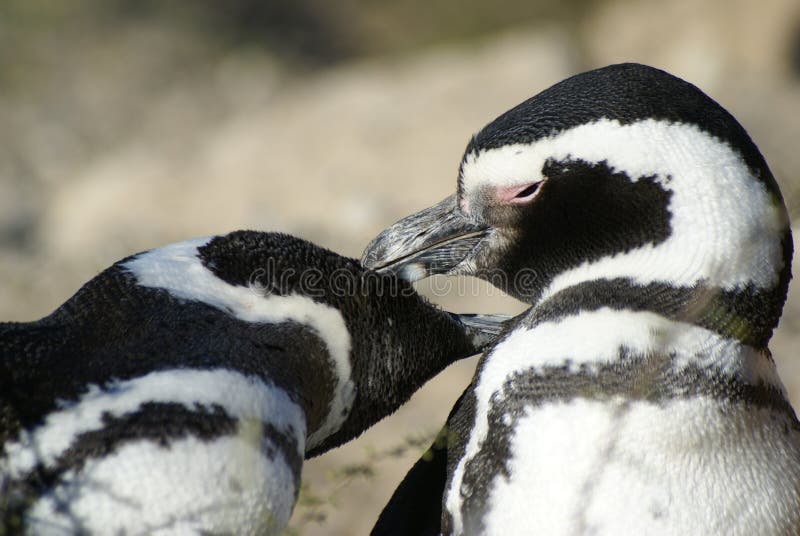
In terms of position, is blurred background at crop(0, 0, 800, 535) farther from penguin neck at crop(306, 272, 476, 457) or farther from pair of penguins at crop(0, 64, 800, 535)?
pair of penguins at crop(0, 64, 800, 535)

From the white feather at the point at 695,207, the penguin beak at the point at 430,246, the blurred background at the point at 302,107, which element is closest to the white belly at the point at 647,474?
the white feather at the point at 695,207

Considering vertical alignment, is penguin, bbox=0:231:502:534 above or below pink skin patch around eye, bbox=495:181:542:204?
below

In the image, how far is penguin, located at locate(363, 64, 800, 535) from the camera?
1624 millimetres

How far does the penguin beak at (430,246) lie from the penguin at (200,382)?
2.0 inches

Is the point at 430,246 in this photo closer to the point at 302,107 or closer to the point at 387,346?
the point at 387,346

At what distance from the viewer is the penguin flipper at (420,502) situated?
1989mm

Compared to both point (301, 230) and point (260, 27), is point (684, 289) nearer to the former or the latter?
point (301, 230)

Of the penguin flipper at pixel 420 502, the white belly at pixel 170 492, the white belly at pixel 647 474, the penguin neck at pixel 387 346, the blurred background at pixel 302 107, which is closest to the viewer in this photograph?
the white belly at pixel 170 492

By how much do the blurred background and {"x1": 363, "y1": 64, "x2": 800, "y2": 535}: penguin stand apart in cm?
150

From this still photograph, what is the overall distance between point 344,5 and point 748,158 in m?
7.90

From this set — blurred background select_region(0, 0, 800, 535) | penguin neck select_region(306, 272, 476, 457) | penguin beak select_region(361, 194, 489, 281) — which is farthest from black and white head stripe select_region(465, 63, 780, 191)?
blurred background select_region(0, 0, 800, 535)

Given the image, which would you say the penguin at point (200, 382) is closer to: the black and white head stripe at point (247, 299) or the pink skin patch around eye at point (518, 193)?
the black and white head stripe at point (247, 299)

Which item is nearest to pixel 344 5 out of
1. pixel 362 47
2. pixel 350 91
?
pixel 362 47

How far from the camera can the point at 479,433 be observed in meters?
1.78
